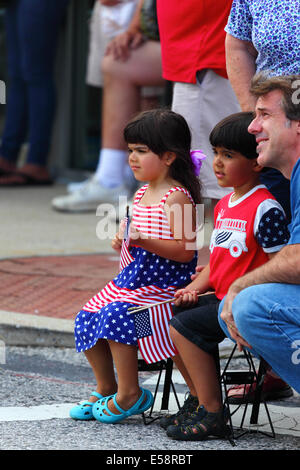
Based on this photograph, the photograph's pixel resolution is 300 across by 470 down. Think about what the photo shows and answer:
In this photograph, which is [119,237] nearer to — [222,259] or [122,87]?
[222,259]

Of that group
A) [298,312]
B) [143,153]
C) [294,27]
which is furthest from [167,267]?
[294,27]

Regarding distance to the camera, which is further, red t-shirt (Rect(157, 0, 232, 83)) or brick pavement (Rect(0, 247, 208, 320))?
brick pavement (Rect(0, 247, 208, 320))

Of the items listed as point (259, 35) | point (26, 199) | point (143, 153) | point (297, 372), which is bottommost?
point (26, 199)

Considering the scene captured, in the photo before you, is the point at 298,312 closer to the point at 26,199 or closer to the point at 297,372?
the point at 297,372

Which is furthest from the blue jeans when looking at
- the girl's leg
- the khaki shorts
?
the khaki shorts

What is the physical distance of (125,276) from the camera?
3.94 metres

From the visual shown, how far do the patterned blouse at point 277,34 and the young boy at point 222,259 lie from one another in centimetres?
32

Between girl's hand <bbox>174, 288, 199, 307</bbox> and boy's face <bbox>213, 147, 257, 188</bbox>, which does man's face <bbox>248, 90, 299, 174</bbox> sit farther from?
girl's hand <bbox>174, 288, 199, 307</bbox>

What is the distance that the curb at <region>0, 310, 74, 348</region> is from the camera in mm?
5031

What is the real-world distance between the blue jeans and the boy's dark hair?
0.56 m

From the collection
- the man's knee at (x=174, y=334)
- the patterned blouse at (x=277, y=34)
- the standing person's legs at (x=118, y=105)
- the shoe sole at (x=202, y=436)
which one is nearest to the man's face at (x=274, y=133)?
the patterned blouse at (x=277, y=34)

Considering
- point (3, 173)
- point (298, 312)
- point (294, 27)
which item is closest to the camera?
point (298, 312)

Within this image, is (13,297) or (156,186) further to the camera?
(13,297)
